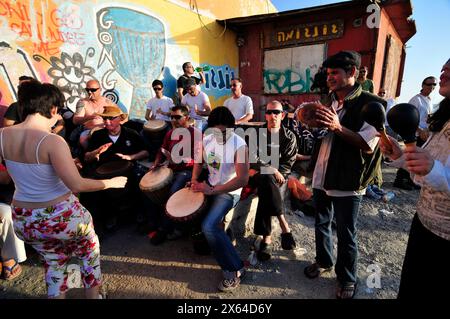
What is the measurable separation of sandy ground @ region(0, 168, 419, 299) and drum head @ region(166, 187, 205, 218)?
0.79 metres

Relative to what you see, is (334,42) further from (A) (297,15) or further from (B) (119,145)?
(B) (119,145)

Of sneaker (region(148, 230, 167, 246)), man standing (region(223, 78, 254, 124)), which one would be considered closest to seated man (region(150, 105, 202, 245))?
sneaker (region(148, 230, 167, 246))

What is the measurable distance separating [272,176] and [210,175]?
0.84 meters

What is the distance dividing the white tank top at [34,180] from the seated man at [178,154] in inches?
70.3

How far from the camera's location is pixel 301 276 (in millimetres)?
2842

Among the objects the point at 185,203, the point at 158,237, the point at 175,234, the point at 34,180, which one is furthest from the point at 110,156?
the point at 34,180

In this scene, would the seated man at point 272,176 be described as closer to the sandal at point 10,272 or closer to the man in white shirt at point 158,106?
the sandal at point 10,272

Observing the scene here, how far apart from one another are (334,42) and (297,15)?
5.12ft

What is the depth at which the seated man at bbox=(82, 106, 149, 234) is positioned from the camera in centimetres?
381

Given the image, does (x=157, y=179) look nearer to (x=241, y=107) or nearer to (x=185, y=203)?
(x=185, y=203)

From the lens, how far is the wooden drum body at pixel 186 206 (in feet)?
8.77

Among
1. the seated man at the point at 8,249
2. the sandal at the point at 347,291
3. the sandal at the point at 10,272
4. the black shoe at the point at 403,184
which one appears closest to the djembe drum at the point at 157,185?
the seated man at the point at 8,249

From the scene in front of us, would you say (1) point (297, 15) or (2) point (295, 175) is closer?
(2) point (295, 175)
